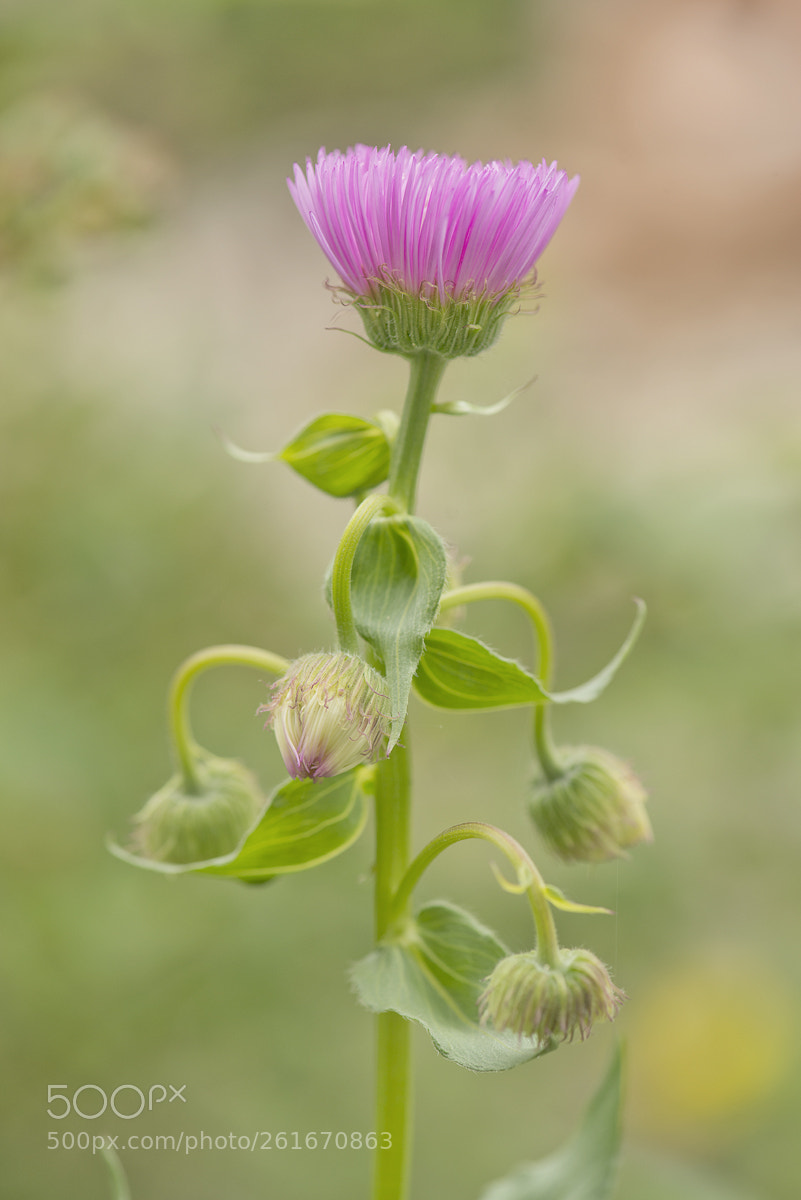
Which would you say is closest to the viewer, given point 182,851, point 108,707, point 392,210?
point 392,210

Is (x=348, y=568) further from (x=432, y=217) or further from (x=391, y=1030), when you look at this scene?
(x=391, y=1030)

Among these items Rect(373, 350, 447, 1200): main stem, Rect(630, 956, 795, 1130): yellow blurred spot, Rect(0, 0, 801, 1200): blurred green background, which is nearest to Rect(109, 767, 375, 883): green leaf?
Rect(373, 350, 447, 1200): main stem

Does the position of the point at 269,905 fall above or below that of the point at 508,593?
below

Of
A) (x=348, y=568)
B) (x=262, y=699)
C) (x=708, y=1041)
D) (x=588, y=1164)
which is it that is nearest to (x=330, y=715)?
(x=348, y=568)

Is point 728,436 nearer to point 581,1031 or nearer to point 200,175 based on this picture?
point 581,1031

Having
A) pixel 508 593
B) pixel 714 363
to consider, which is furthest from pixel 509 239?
pixel 714 363

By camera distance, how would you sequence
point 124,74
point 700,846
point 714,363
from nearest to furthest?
1. point 700,846
2. point 714,363
3. point 124,74

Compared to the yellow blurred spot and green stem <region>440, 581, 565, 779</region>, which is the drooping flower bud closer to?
green stem <region>440, 581, 565, 779</region>
